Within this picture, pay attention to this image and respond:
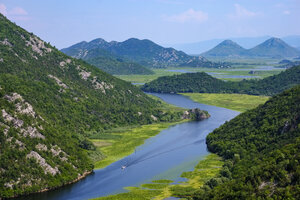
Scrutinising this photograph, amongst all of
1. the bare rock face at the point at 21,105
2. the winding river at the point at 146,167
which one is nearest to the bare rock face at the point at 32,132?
the bare rock face at the point at 21,105

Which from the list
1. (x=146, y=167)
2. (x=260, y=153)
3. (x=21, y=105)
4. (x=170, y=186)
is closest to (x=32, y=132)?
(x=21, y=105)

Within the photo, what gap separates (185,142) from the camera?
176 metres

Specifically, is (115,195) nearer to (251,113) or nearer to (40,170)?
(40,170)

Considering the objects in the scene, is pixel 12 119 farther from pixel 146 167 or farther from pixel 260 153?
pixel 260 153

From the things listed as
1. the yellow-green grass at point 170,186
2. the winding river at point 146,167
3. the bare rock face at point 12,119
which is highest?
the bare rock face at point 12,119

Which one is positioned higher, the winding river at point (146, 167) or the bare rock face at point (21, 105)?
the bare rock face at point (21, 105)

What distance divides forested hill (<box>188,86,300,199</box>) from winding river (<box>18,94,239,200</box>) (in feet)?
37.1

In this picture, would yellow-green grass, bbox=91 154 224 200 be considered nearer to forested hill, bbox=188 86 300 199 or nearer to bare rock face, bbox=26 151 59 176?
forested hill, bbox=188 86 300 199

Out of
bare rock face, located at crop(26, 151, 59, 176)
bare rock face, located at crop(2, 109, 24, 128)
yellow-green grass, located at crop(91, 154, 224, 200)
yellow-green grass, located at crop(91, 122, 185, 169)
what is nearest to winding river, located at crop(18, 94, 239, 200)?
yellow-green grass, located at crop(91, 154, 224, 200)

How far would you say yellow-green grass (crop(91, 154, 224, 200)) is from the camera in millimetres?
113938

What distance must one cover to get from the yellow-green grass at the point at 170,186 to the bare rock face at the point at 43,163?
894 inches

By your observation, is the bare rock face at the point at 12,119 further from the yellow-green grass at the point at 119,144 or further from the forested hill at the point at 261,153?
the forested hill at the point at 261,153

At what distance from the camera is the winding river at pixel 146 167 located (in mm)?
117812

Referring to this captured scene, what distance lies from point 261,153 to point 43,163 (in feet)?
241
